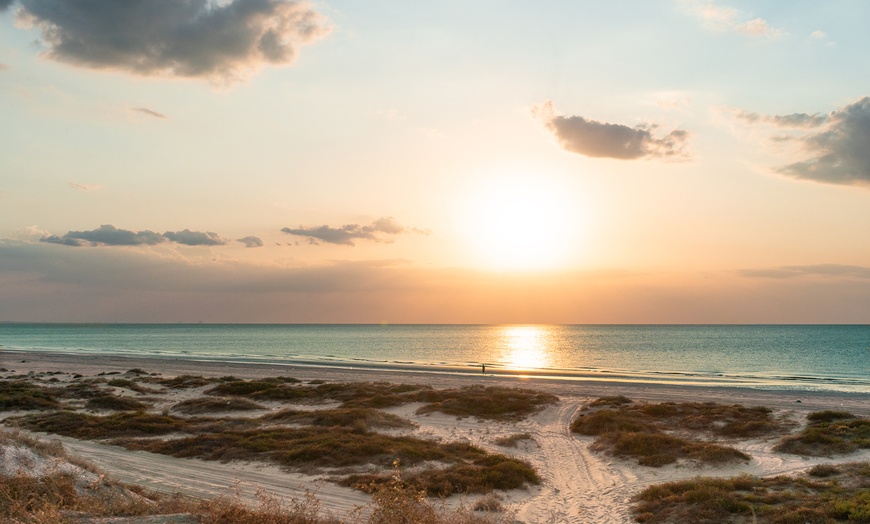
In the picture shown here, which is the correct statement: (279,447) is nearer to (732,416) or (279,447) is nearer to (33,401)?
(33,401)

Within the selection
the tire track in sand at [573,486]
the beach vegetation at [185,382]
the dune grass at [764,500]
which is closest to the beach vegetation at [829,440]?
the dune grass at [764,500]

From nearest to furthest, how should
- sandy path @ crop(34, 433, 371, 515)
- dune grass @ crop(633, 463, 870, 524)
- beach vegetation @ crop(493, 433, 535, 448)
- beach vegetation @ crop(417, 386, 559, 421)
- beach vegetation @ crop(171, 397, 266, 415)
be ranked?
dune grass @ crop(633, 463, 870, 524) < sandy path @ crop(34, 433, 371, 515) < beach vegetation @ crop(493, 433, 535, 448) < beach vegetation @ crop(417, 386, 559, 421) < beach vegetation @ crop(171, 397, 266, 415)

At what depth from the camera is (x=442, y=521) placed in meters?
12.4

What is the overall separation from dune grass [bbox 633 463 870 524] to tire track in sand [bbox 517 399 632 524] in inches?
39.1

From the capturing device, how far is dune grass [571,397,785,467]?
23000 millimetres

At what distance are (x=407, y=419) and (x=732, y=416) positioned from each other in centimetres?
1832

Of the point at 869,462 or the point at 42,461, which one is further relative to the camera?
the point at 869,462

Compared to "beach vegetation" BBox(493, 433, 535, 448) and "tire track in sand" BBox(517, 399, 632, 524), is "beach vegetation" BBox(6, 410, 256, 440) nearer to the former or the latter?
"beach vegetation" BBox(493, 433, 535, 448)

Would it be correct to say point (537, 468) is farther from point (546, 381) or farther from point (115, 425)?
point (546, 381)

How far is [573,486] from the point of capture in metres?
20.2

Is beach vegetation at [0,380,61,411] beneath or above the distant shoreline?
above

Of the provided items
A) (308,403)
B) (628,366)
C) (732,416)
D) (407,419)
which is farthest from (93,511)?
(628,366)

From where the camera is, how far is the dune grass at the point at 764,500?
48.4 feet

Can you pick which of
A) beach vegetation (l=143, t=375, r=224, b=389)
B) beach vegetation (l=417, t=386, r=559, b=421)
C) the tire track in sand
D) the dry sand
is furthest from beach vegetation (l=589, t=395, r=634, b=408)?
beach vegetation (l=143, t=375, r=224, b=389)
